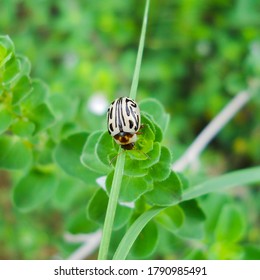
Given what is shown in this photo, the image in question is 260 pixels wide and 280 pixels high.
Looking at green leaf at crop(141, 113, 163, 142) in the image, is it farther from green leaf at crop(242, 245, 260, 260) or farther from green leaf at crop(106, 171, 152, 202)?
green leaf at crop(242, 245, 260, 260)

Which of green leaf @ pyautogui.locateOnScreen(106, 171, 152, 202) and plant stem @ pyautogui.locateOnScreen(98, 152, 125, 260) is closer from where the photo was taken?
plant stem @ pyautogui.locateOnScreen(98, 152, 125, 260)

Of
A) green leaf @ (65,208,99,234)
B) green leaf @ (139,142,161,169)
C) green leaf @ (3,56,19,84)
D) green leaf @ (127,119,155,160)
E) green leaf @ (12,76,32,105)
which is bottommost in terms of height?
green leaf @ (139,142,161,169)

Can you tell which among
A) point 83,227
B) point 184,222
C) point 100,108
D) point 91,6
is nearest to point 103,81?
point 100,108

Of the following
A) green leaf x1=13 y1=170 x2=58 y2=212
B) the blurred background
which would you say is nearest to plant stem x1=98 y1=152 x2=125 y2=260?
green leaf x1=13 y1=170 x2=58 y2=212

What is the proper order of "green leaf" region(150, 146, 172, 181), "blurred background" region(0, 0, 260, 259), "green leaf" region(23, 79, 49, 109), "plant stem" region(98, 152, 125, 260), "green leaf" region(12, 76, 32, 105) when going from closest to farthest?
1. "plant stem" region(98, 152, 125, 260)
2. "green leaf" region(150, 146, 172, 181)
3. "green leaf" region(12, 76, 32, 105)
4. "green leaf" region(23, 79, 49, 109)
5. "blurred background" region(0, 0, 260, 259)

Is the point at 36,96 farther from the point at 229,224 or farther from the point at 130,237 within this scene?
the point at 229,224

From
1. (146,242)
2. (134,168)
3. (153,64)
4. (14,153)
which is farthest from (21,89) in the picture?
(153,64)

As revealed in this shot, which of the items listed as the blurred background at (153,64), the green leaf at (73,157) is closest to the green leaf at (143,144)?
the green leaf at (73,157)
